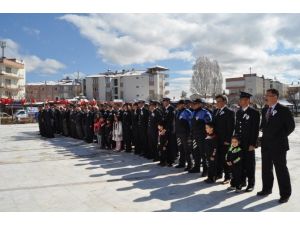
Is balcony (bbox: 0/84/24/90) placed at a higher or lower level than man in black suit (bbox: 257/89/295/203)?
higher

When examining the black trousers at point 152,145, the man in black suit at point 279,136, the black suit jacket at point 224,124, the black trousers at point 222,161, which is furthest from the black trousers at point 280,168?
the black trousers at point 152,145

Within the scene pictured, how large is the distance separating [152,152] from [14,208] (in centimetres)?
533

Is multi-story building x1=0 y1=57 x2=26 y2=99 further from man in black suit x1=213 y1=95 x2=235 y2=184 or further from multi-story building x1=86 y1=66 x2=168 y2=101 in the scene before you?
man in black suit x1=213 y1=95 x2=235 y2=184

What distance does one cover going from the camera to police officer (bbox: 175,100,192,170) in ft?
29.9

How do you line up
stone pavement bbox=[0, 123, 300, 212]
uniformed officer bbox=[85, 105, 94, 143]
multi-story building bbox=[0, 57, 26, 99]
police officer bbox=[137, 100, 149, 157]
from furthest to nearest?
multi-story building bbox=[0, 57, 26, 99] < uniformed officer bbox=[85, 105, 94, 143] < police officer bbox=[137, 100, 149, 157] < stone pavement bbox=[0, 123, 300, 212]

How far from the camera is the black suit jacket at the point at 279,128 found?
6.27 m

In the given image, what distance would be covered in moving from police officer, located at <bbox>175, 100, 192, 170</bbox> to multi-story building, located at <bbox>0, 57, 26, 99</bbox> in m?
68.9

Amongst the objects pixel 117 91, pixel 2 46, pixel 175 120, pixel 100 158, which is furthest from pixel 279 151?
pixel 117 91

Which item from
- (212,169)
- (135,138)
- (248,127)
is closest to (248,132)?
(248,127)

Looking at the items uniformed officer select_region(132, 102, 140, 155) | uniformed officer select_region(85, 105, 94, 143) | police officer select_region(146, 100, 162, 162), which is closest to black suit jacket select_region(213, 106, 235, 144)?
police officer select_region(146, 100, 162, 162)

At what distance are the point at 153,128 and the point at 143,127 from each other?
92 cm

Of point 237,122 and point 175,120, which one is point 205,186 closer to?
point 237,122

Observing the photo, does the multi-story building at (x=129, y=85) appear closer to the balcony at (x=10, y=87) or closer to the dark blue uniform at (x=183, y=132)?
the balcony at (x=10, y=87)

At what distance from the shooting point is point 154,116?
34.4 ft
